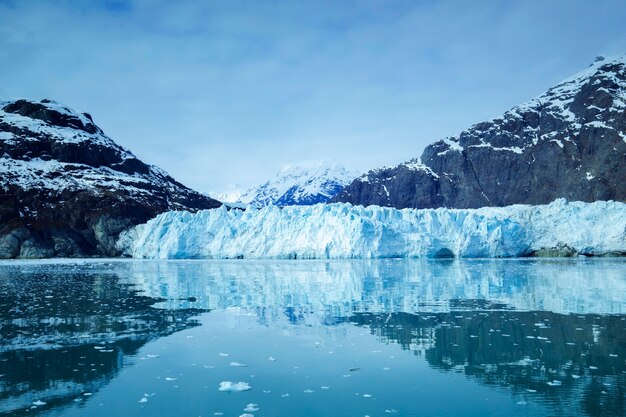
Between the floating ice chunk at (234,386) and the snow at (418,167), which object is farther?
the snow at (418,167)

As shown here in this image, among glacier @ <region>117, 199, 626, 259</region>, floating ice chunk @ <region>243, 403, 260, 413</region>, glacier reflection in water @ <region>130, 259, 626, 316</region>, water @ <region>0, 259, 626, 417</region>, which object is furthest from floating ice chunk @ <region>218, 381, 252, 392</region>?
glacier @ <region>117, 199, 626, 259</region>

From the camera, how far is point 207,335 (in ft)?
36.1

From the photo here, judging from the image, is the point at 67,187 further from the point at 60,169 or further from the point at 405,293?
the point at 405,293

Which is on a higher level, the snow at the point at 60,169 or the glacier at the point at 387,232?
the snow at the point at 60,169

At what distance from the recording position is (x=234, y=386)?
7.36 meters

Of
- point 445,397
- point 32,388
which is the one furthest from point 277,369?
point 32,388

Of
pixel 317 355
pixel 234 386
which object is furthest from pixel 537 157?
pixel 234 386

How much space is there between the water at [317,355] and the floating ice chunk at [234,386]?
125mm

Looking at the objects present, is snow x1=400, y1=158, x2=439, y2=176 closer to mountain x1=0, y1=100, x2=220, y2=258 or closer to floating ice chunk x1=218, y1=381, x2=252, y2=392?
mountain x1=0, y1=100, x2=220, y2=258

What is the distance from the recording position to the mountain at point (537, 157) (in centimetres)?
9756

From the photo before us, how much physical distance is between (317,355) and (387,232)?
40.6m

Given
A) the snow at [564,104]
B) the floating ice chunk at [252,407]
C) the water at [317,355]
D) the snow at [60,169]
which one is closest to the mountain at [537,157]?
the snow at [564,104]

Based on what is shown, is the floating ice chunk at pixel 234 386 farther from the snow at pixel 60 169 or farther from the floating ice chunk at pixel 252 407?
the snow at pixel 60 169

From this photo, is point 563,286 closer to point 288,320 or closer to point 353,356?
point 288,320
